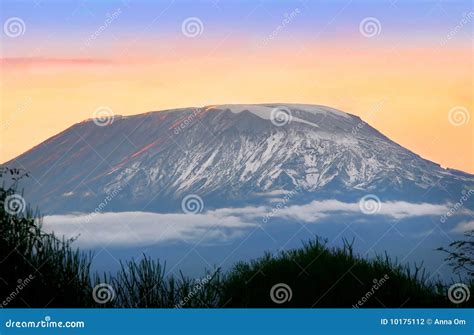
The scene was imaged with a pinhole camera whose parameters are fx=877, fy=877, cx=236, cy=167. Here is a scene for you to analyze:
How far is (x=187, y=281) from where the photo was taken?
10.9 meters

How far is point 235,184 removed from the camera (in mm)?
77375

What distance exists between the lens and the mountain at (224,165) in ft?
253

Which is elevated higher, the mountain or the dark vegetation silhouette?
the mountain

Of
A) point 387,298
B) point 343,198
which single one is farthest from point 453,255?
point 343,198

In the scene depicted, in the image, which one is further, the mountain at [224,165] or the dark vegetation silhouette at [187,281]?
the mountain at [224,165]

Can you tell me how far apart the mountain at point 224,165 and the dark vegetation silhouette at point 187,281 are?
198 ft

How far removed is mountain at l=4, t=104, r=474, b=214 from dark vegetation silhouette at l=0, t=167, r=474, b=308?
60.2m

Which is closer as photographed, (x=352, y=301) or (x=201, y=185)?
(x=352, y=301)

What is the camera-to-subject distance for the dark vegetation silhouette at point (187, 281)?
10586 millimetres

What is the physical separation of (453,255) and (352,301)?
1804mm

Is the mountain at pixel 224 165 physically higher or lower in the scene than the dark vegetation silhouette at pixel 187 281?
higher

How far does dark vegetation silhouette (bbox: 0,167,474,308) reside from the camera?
10.6 metres

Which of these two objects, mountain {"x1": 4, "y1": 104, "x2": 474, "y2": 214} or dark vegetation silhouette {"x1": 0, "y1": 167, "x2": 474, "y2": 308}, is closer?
dark vegetation silhouette {"x1": 0, "y1": 167, "x2": 474, "y2": 308}

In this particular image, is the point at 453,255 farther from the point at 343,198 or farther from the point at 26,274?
the point at 343,198
